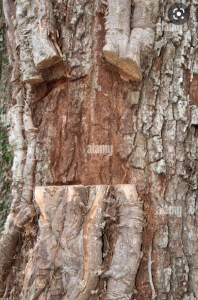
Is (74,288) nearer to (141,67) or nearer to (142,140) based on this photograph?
(142,140)

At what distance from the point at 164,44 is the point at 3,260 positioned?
218 centimetres

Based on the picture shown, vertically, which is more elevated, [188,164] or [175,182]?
[188,164]

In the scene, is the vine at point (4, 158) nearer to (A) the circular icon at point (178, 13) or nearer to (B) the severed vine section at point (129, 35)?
(B) the severed vine section at point (129, 35)

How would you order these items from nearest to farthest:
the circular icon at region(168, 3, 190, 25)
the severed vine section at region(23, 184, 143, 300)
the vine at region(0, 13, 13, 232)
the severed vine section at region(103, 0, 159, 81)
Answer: the severed vine section at region(23, 184, 143, 300) < the severed vine section at region(103, 0, 159, 81) < the circular icon at region(168, 3, 190, 25) < the vine at region(0, 13, 13, 232)

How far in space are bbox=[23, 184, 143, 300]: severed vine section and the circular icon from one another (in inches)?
50.1

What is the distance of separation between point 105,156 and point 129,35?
0.89 metres

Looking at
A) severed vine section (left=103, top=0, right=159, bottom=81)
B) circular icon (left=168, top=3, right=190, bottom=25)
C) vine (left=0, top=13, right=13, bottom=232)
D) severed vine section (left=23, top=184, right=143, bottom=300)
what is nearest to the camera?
severed vine section (left=23, top=184, right=143, bottom=300)

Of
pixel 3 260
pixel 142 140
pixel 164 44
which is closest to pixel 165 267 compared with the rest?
pixel 142 140

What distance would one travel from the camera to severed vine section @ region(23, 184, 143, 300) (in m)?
1.56

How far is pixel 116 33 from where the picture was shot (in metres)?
1.75

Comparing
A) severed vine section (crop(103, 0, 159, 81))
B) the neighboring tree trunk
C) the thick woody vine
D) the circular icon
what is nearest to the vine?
the thick woody vine

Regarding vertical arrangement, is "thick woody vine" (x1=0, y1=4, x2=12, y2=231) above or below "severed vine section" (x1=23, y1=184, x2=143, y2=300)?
above

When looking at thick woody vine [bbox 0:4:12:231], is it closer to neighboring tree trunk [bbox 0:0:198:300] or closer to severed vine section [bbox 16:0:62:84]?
neighboring tree trunk [bbox 0:0:198:300]

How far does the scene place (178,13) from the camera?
1.85m
